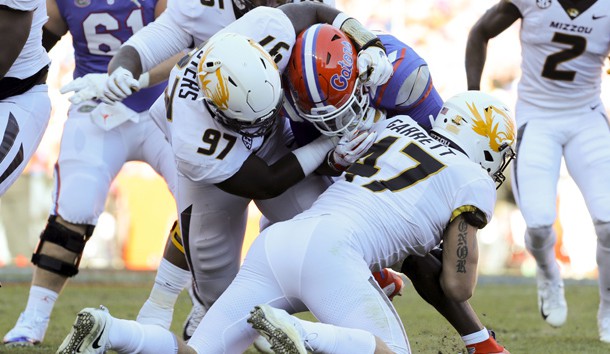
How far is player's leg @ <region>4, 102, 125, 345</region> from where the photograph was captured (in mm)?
4984

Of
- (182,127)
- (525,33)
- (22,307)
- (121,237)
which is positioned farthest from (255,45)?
(121,237)

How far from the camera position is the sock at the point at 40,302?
196 inches

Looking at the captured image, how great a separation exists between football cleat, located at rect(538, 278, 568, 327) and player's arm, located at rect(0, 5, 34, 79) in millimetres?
3266

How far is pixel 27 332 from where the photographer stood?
16.0 feet

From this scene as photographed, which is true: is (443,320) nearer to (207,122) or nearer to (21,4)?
(207,122)

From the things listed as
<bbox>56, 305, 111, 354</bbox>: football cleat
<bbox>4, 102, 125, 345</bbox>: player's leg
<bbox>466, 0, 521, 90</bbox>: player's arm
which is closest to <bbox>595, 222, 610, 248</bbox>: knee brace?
<bbox>466, 0, 521, 90</bbox>: player's arm

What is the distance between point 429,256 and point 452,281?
41cm

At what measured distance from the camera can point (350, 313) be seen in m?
3.31

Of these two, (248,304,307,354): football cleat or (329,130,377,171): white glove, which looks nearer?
(248,304,307,354): football cleat

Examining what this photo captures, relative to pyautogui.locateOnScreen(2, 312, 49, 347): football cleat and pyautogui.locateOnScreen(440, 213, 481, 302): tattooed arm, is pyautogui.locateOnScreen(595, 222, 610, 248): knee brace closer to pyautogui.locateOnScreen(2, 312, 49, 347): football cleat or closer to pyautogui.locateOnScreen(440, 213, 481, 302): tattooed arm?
pyautogui.locateOnScreen(440, 213, 481, 302): tattooed arm

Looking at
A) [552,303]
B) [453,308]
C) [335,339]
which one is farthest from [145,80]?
[552,303]

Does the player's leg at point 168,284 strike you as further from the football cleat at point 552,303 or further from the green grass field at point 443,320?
the football cleat at point 552,303

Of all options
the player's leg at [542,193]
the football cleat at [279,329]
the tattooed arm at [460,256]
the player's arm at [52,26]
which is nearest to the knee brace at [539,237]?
the player's leg at [542,193]

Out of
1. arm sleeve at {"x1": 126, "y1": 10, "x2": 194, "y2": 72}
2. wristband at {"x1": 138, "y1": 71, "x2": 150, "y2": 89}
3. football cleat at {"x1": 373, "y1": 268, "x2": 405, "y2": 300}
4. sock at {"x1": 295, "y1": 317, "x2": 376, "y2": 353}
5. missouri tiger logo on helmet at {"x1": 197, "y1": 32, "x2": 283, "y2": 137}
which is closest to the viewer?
sock at {"x1": 295, "y1": 317, "x2": 376, "y2": 353}
